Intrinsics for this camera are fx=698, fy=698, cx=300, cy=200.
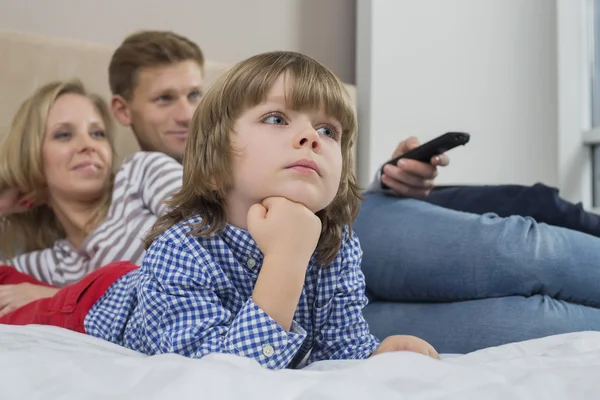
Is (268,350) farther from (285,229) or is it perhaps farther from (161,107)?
(161,107)

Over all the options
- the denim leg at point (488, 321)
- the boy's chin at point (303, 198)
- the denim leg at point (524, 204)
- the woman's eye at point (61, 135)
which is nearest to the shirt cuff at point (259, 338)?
the boy's chin at point (303, 198)

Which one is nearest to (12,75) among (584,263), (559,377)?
(584,263)

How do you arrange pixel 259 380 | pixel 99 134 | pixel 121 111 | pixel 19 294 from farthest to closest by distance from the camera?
pixel 121 111
pixel 99 134
pixel 19 294
pixel 259 380

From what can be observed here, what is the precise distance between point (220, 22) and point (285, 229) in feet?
4.74

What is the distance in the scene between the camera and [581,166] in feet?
8.21

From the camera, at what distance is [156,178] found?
1.41 meters

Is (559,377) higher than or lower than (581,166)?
lower

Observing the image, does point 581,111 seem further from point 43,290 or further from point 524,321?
point 43,290

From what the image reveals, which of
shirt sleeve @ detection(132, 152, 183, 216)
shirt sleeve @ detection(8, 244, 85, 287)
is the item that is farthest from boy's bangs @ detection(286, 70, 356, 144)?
shirt sleeve @ detection(8, 244, 85, 287)

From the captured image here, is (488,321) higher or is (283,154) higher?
(283,154)

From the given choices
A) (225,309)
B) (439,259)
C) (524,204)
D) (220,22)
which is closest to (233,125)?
(225,309)

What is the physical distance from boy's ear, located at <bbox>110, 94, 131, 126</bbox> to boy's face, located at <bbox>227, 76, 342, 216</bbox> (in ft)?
3.20

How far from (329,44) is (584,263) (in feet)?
4.31

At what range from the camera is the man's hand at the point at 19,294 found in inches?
48.6
